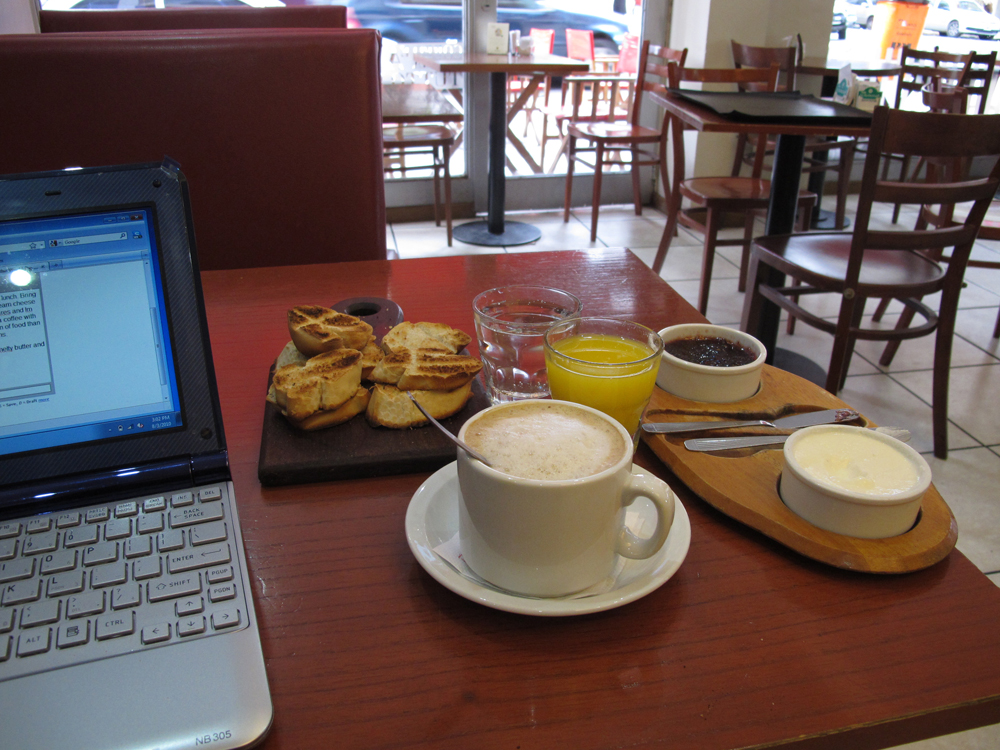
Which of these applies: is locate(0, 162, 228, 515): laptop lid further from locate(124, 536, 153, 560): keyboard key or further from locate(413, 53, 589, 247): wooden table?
locate(413, 53, 589, 247): wooden table

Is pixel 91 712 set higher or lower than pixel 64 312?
lower

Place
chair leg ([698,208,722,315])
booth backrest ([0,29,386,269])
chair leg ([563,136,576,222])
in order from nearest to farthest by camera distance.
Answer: booth backrest ([0,29,386,269]) < chair leg ([698,208,722,315]) < chair leg ([563,136,576,222])

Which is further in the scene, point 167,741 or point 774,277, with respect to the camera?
point 774,277

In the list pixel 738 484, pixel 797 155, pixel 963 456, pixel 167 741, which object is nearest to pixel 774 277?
pixel 797 155

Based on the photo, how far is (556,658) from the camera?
1.56ft

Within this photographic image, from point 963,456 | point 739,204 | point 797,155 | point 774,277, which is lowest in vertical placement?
point 963,456

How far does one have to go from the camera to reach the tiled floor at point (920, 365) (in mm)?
1827

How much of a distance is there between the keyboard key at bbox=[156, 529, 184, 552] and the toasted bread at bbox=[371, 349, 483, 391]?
0.86 feet

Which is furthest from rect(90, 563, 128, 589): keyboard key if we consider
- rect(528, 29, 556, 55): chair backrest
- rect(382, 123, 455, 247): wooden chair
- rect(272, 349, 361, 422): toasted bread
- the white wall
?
rect(528, 29, 556, 55): chair backrest

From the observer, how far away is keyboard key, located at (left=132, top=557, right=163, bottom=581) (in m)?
0.49

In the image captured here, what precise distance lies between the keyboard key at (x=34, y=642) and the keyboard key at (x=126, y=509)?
10cm

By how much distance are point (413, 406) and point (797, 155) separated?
6.92 feet

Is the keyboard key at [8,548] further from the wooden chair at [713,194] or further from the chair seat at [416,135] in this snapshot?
the chair seat at [416,135]

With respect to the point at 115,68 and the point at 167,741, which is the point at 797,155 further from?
the point at 167,741
